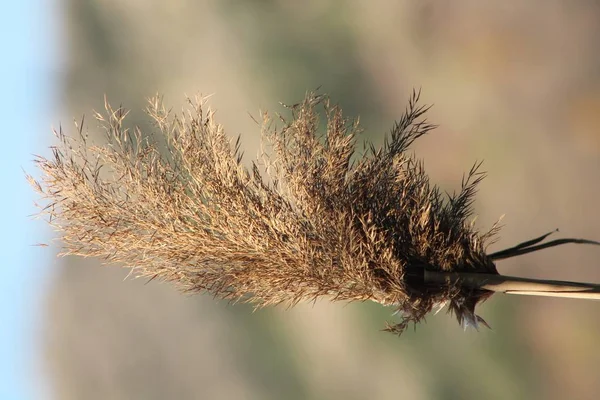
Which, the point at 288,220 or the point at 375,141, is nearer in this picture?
the point at 288,220

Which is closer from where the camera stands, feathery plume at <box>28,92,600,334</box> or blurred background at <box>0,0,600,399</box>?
feathery plume at <box>28,92,600,334</box>

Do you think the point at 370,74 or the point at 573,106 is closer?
the point at 573,106

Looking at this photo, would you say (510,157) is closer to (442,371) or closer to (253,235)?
(442,371)

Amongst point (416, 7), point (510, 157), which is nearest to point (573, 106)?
point (510, 157)

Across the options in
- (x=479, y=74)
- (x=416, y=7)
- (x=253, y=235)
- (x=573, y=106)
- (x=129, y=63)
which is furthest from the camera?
(x=129, y=63)

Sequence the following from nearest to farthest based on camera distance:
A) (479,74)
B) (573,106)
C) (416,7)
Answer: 1. (573,106)
2. (479,74)
3. (416,7)

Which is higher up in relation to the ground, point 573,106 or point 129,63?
point 129,63

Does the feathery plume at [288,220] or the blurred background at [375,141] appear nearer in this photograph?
the feathery plume at [288,220]

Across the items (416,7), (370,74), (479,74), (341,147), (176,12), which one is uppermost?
(176,12)
